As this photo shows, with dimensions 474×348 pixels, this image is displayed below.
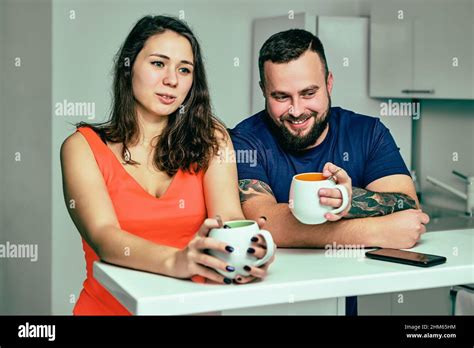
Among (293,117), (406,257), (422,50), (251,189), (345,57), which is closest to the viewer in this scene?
(406,257)

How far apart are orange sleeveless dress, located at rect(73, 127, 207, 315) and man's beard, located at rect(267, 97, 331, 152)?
281mm

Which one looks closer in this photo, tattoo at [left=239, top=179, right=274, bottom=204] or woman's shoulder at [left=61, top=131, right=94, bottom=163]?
woman's shoulder at [left=61, top=131, right=94, bottom=163]

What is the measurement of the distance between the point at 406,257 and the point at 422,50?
6.34 feet

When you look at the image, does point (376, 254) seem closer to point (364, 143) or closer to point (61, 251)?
point (364, 143)

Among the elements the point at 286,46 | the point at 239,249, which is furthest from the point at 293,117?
the point at 239,249

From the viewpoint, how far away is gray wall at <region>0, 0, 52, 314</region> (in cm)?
274

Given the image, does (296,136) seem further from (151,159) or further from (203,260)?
(203,260)

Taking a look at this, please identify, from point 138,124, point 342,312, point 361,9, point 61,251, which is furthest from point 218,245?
point 361,9

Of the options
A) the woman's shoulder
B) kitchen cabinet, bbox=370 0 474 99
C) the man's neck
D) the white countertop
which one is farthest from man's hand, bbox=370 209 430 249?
kitchen cabinet, bbox=370 0 474 99

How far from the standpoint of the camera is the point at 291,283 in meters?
0.88

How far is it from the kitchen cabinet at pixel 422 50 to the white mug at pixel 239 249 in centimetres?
197

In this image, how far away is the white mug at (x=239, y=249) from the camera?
89 cm

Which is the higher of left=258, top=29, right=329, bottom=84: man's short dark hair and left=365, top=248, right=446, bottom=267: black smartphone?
left=258, top=29, right=329, bottom=84: man's short dark hair

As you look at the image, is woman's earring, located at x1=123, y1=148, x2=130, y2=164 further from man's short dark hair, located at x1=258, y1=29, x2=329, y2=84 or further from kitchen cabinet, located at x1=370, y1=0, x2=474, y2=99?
kitchen cabinet, located at x1=370, y1=0, x2=474, y2=99
